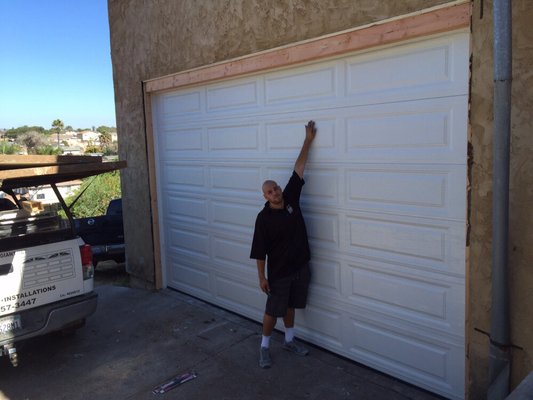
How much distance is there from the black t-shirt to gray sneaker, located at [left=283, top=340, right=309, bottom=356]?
763 mm

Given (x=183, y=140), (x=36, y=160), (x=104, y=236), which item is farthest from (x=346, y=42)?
(x=104, y=236)

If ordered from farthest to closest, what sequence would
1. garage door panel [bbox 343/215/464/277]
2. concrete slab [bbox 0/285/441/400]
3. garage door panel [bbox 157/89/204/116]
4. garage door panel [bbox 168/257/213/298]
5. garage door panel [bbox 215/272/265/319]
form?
garage door panel [bbox 168/257/213/298] < garage door panel [bbox 157/89/204/116] < garage door panel [bbox 215/272/265/319] < concrete slab [bbox 0/285/441/400] < garage door panel [bbox 343/215/464/277]

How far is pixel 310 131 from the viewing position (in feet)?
13.8

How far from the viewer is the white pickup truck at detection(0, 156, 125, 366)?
4.12 metres

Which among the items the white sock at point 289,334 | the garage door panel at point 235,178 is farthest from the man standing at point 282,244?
the garage door panel at point 235,178

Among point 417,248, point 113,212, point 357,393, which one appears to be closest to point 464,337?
point 417,248

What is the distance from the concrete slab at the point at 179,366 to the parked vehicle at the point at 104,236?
121 inches

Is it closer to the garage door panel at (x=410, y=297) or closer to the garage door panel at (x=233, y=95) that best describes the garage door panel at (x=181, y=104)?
the garage door panel at (x=233, y=95)

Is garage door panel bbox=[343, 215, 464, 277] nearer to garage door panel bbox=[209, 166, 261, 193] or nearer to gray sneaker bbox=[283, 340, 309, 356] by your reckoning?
gray sneaker bbox=[283, 340, 309, 356]

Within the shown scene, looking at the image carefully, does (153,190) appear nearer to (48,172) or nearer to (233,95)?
(233,95)

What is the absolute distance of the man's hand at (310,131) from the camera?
4211 millimetres

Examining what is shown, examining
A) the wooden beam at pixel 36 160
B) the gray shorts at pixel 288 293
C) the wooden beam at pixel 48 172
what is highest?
the wooden beam at pixel 36 160

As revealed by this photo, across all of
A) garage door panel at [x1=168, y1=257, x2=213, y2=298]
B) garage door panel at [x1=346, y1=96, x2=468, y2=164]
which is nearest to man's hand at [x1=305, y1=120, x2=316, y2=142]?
garage door panel at [x1=346, y1=96, x2=468, y2=164]

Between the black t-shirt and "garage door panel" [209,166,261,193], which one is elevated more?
"garage door panel" [209,166,261,193]
